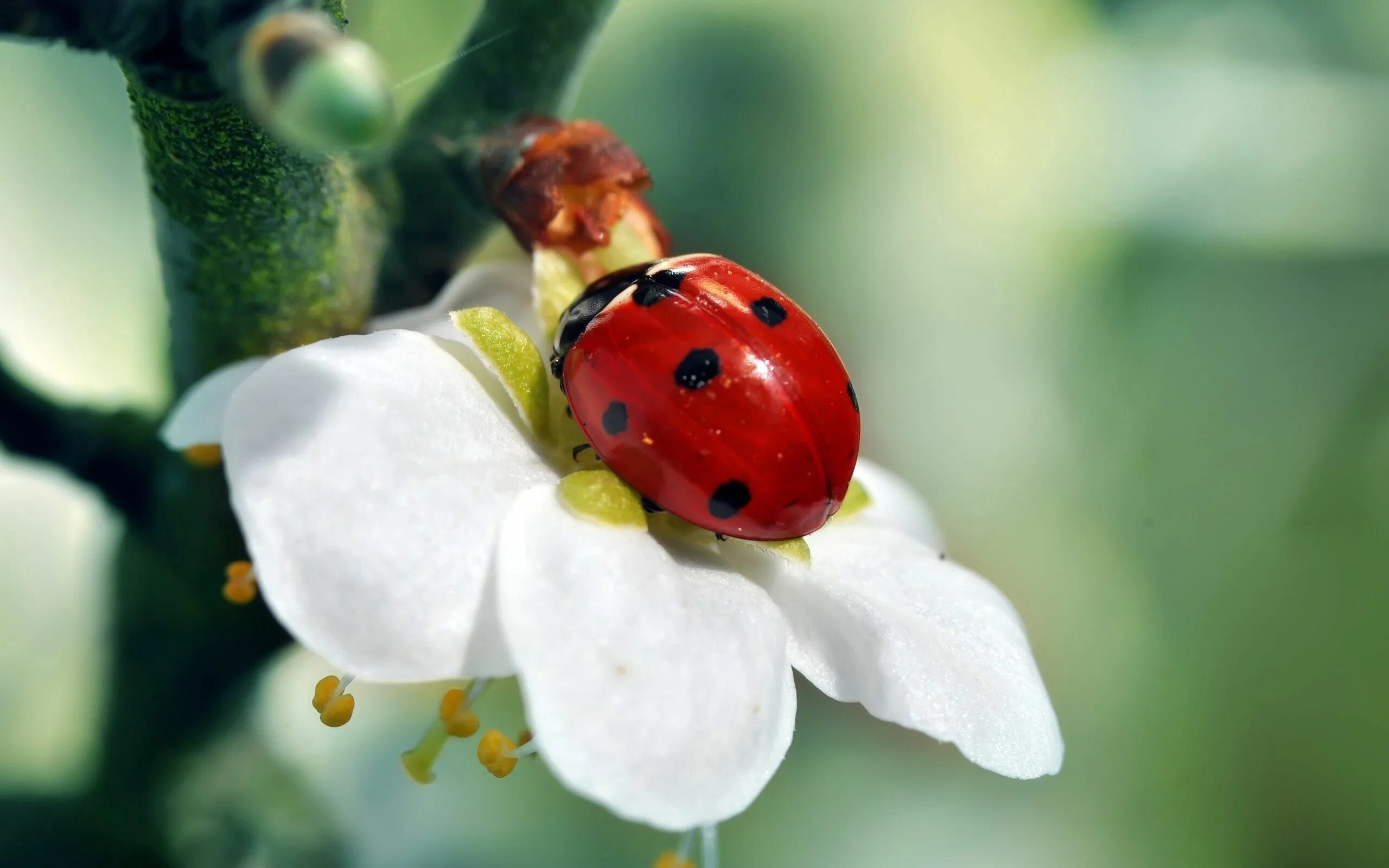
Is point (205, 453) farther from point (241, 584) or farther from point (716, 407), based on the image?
point (716, 407)

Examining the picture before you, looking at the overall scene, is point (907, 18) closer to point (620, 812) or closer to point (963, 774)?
point (963, 774)

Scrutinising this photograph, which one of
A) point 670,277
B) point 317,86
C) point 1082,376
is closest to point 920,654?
point 670,277

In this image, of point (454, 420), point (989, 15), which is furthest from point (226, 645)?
point (989, 15)

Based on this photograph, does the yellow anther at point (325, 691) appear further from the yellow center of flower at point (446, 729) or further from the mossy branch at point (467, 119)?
the mossy branch at point (467, 119)

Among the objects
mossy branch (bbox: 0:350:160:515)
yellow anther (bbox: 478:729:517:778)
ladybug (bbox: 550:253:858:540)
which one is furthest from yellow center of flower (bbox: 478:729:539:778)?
mossy branch (bbox: 0:350:160:515)

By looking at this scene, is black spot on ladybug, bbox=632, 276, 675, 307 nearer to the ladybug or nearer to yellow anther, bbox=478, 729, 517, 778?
the ladybug
